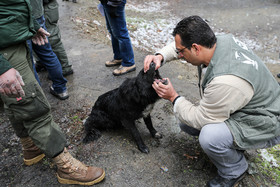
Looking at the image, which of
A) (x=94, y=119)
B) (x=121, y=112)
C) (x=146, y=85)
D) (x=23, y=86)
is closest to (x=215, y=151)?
(x=146, y=85)

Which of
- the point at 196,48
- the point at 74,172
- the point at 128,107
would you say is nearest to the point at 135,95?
the point at 128,107

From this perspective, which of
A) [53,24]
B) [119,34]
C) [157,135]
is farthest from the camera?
[119,34]

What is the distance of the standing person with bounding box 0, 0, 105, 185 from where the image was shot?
161 centimetres

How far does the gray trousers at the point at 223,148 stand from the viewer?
1893 millimetres

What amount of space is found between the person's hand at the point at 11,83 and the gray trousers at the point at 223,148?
1.73 metres

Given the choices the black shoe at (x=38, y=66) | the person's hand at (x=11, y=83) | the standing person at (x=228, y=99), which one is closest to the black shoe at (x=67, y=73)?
the black shoe at (x=38, y=66)

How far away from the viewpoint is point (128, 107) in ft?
8.32

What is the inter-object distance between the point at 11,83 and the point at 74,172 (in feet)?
3.77

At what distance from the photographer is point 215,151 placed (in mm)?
1968

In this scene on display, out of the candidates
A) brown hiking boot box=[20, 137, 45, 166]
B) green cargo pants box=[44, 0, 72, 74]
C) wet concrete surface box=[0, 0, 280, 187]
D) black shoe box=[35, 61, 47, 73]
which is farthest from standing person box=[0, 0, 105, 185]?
black shoe box=[35, 61, 47, 73]

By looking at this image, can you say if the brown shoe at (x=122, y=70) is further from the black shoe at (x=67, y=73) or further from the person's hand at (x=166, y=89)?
the person's hand at (x=166, y=89)

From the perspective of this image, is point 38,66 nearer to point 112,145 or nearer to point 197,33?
point 112,145

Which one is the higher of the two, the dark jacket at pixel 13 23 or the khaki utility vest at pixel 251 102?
the dark jacket at pixel 13 23

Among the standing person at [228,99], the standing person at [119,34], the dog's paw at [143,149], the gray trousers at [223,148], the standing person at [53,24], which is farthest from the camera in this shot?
the standing person at [119,34]
